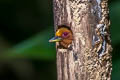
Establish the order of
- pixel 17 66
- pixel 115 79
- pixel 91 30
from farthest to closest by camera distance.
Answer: pixel 17 66 → pixel 115 79 → pixel 91 30

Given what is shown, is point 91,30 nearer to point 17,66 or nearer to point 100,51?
point 100,51

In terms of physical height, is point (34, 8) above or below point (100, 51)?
below

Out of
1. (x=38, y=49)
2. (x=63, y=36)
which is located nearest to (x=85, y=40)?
(x=63, y=36)

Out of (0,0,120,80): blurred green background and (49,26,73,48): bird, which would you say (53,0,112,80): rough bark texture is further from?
(0,0,120,80): blurred green background

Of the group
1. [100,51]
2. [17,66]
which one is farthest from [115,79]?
[17,66]

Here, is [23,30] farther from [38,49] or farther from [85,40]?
[85,40]

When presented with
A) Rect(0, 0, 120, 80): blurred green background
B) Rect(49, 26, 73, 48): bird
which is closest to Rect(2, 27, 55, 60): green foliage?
Rect(0, 0, 120, 80): blurred green background
